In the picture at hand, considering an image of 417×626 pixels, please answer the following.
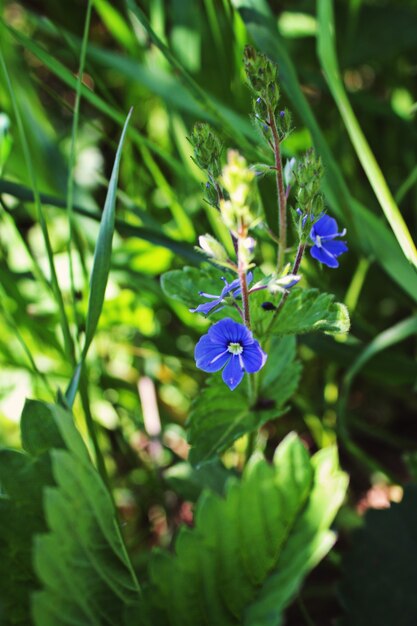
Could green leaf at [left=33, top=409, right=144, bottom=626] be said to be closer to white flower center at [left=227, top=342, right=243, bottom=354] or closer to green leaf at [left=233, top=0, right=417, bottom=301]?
white flower center at [left=227, top=342, right=243, bottom=354]

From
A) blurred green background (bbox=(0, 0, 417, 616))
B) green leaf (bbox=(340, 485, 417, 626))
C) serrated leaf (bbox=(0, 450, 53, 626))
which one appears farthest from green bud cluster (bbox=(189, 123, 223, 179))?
green leaf (bbox=(340, 485, 417, 626))

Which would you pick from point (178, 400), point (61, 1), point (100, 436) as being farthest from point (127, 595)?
point (61, 1)

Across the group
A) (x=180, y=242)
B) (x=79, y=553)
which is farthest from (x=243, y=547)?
(x=180, y=242)

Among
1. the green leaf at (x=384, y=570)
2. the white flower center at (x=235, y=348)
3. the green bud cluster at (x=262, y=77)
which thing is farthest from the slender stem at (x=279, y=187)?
the green leaf at (x=384, y=570)

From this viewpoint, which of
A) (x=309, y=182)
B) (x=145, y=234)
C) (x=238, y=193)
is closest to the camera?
(x=238, y=193)

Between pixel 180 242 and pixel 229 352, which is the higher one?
pixel 180 242

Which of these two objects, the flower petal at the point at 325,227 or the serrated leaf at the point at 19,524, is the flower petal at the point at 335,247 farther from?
the serrated leaf at the point at 19,524

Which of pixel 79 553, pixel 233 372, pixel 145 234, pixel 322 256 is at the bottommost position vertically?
pixel 79 553

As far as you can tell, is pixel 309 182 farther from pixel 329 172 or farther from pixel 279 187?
pixel 329 172
